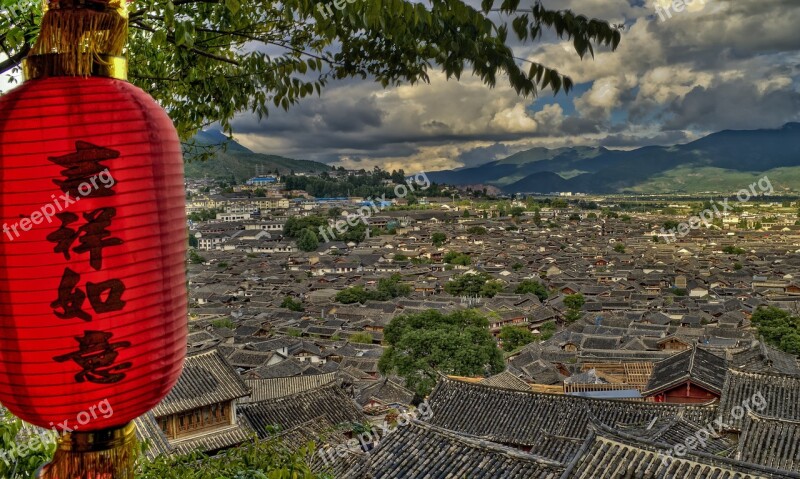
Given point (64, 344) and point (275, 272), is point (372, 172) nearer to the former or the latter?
point (275, 272)

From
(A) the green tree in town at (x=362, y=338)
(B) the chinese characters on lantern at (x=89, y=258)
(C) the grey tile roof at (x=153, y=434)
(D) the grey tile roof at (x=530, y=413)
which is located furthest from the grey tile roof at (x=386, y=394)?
(B) the chinese characters on lantern at (x=89, y=258)

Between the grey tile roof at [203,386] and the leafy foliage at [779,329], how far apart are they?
25.0m

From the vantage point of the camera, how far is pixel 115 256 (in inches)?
60.7

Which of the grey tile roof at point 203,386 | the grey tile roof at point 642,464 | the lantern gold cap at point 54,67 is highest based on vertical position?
the lantern gold cap at point 54,67

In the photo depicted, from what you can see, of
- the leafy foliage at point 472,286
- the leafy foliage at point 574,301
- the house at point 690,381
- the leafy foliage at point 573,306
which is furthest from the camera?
the leafy foliage at point 472,286

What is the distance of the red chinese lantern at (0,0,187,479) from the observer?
1.49 meters

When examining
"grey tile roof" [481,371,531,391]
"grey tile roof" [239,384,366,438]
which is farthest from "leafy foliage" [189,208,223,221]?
"grey tile roof" [239,384,366,438]

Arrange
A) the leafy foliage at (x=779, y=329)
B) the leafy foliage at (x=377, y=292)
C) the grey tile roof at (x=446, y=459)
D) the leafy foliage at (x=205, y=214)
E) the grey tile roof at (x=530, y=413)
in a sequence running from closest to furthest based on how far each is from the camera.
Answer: the grey tile roof at (x=446, y=459) → the grey tile roof at (x=530, y=413) → the leafy foliage at (x=779, y=329) → the leafy foliage at (x=377, y=292) → the leafy foliage at (x=205, y=214)

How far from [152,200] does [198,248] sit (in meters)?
79.5

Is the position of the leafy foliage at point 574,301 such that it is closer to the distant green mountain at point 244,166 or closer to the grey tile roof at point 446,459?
the grey tile roof at point 446,459

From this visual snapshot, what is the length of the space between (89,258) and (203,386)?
11491 millimetres

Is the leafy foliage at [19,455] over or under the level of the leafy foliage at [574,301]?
over

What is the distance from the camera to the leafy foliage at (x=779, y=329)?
26.8 meters

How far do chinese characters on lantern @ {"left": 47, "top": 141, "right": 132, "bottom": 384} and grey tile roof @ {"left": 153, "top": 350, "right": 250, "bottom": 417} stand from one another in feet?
35.0
